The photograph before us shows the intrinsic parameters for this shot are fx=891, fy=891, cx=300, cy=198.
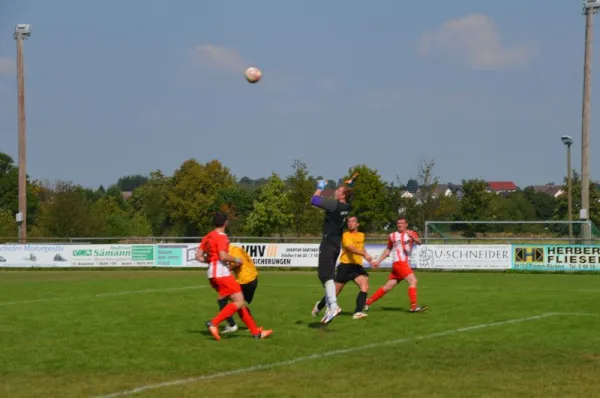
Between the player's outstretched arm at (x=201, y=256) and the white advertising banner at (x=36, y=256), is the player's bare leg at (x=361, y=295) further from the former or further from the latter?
the white advertising banner at (x=36, y=256)

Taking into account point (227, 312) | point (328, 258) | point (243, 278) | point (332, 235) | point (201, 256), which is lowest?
point (227, 312)

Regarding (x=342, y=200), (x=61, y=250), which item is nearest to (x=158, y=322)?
(x=342, y=200)

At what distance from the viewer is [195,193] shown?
112688 mm

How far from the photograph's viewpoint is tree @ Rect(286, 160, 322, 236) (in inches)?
2948

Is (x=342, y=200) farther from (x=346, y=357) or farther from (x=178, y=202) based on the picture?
(x=178, y=202)

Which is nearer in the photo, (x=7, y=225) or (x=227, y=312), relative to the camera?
(x=227, y=312)

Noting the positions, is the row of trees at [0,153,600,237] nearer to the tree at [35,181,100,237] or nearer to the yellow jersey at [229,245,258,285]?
the tree at [35,181,100,237]

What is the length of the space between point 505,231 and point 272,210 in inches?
1703

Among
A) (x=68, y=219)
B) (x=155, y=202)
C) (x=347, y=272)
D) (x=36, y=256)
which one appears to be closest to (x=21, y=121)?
(x=36, y=256)

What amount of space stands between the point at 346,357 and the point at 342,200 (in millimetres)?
3914

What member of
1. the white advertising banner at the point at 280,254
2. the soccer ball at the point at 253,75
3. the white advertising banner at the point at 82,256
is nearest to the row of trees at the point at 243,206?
the white advertising banner at the point at 280,254

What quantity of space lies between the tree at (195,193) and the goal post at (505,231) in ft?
226

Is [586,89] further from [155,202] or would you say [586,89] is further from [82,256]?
[155,202]

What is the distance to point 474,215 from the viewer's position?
68062 mm
